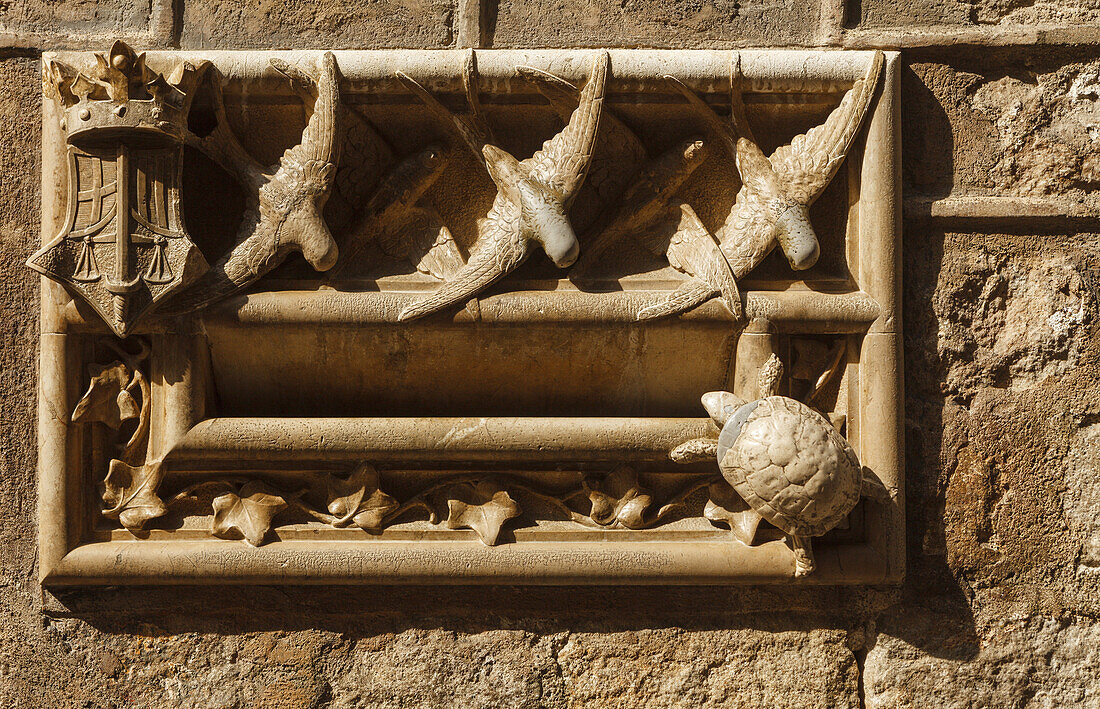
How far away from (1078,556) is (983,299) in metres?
0.65

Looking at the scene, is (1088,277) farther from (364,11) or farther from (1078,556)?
(364,11)

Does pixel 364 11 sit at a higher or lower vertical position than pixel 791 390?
higher

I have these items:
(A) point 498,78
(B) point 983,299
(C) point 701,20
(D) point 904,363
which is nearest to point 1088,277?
(B) point 983,299

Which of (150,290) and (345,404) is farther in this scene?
(345,404)

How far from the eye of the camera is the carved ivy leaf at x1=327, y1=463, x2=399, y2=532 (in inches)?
75.6

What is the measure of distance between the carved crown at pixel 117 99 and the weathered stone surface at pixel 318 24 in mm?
243

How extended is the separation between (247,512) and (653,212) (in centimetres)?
117

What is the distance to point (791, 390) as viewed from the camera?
1.96 metres

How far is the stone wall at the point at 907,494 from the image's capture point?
1956 mm

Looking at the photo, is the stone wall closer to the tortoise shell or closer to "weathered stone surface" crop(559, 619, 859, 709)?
"weathered stone surface" crop(559, 619, 859, 709)

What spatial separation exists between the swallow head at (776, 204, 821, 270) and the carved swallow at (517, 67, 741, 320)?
0.46ft

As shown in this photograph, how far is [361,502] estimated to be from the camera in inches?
75.9

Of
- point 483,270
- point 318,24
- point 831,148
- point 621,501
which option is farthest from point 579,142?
point 621,501

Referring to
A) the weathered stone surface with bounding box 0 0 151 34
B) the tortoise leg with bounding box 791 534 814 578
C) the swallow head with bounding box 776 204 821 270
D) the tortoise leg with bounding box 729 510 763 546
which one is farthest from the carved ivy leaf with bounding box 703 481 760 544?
the weathered stone surface with bounding box 0 0 151 34
